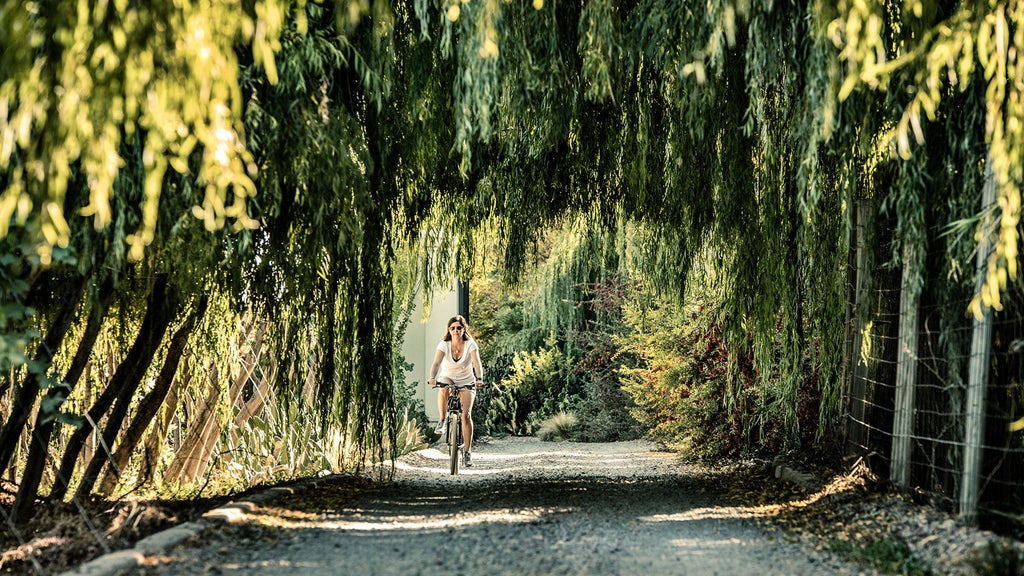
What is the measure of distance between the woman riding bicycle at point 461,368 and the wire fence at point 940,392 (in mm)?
4460

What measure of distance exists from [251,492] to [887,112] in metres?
4.51

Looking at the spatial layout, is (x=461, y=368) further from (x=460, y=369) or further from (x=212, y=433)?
(x=212, y=433)

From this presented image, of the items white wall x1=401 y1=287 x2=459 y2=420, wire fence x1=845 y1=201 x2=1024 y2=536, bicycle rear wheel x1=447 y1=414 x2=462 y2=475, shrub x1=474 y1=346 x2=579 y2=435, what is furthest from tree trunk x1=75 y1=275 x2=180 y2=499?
shrub x1=474 y1=346 x2=579 y2=435

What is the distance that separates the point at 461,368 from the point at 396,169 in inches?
178

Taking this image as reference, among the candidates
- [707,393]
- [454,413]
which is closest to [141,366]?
[454,413]

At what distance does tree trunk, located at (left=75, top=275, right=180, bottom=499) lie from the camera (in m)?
6.31

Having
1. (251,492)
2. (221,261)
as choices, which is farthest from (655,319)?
(221,261)

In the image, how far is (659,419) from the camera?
13023 mm

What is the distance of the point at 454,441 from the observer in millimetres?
10352

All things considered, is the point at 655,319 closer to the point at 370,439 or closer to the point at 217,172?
the point at 370,439

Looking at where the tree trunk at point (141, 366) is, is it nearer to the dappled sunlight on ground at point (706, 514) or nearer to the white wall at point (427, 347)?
the dappled sunlight on ground at point (706, 514)

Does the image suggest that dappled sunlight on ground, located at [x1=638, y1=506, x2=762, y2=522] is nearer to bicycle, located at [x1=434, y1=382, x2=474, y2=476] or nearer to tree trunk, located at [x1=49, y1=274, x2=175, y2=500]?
tree trunk, located at [x1=49, y1=274, x2=175, y2=500]

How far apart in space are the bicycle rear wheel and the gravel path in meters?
1.19

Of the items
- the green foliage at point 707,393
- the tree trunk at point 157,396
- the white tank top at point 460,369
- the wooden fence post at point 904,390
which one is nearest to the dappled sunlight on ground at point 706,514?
the wooden fence post at point 904,390
